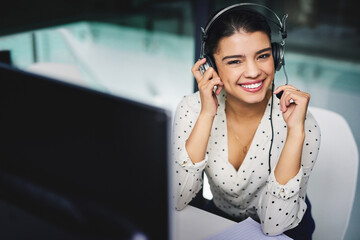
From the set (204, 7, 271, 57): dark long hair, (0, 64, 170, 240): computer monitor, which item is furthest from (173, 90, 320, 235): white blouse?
(0, 64, 170, 240): computer monitor

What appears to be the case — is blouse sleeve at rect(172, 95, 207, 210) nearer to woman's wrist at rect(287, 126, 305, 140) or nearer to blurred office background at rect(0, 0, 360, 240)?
woman's wrist at rect(287, 126, 305, 140)

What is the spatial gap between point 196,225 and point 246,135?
479 millimetres

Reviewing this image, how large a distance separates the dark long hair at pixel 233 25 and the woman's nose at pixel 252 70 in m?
0.11

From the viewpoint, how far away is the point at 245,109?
1418 millimetres

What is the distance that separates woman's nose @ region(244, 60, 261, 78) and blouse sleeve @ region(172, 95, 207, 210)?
0.89ft

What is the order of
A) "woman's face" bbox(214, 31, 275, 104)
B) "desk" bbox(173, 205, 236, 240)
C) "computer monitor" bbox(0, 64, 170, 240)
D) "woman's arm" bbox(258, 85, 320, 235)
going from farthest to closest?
1. "woman's face" bbox(214, 31, 275, 104)
2. "woman's arm" bbox(258, 85, 320, 235)
3. "desk" bbox(173, 205, 236, 240)
4. "computer monitor" bbox(0, 64, 170, 240)

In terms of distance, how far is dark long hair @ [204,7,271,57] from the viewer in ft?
4.13

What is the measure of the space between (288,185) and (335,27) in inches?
237

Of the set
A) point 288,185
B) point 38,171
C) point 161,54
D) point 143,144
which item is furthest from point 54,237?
point 161,54

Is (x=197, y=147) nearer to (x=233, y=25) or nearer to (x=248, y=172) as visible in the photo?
(x=248, y=172)

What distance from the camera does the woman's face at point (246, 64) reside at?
1252 mm

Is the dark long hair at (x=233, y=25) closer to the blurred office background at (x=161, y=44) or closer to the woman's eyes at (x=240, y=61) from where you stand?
the woman's eyes at (x=240, y=61)

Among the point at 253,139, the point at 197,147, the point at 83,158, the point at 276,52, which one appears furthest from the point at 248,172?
the point at 83,158

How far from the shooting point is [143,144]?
52cm
